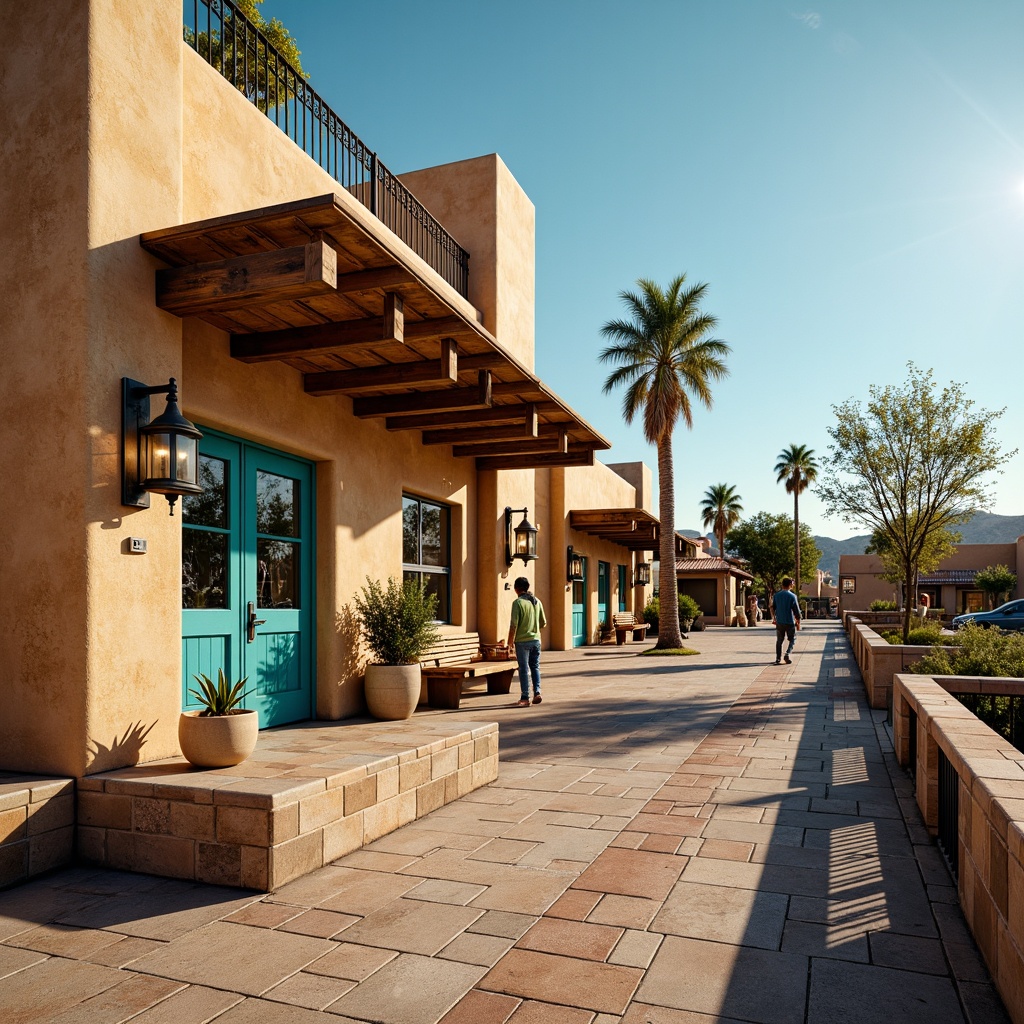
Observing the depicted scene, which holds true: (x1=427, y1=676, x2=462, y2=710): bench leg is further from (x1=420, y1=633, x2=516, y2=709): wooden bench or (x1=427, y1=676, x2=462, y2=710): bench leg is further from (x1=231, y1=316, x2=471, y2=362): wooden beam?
(x1=231, y1=316, x2=471, y2=362): wooden beam

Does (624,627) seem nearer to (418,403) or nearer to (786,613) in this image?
(786,613)

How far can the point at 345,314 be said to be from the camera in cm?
627

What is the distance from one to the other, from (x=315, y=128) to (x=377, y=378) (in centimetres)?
281

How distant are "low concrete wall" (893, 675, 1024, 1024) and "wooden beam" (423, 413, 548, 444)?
5760 millimetres

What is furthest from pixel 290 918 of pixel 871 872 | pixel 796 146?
pixel 796 146

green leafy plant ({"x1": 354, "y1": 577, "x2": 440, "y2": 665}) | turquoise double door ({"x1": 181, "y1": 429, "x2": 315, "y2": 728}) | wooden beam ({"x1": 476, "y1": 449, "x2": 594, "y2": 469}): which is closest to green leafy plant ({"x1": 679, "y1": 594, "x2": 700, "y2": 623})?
wooden beam ({"x1": 476, "y1": 449, "x2": 594, "y2": 469})

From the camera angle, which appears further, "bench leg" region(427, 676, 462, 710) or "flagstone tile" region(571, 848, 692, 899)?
"bench leg" region(427, 676, 462, 710)

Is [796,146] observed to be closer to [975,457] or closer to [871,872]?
[975,457]

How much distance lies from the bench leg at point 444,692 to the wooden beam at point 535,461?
3564mm

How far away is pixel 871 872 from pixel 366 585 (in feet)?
17.9

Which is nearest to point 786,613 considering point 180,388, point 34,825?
point 180,388

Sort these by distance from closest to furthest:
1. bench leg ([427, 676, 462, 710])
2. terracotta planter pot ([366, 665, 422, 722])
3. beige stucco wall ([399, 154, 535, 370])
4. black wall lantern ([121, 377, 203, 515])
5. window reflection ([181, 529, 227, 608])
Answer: black wall lantern ([121, 377, 203, 515]), window reflection ([181, 529, 227, 608]), terracotta planter pot ([366, 665, 422, 722]), bench leg ([427, 676, 462, 710]), beige stucco wall ([399, 154, 535, 370])

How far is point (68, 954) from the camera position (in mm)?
Result: 3354

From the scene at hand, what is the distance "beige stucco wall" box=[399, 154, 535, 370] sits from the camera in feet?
39.6
